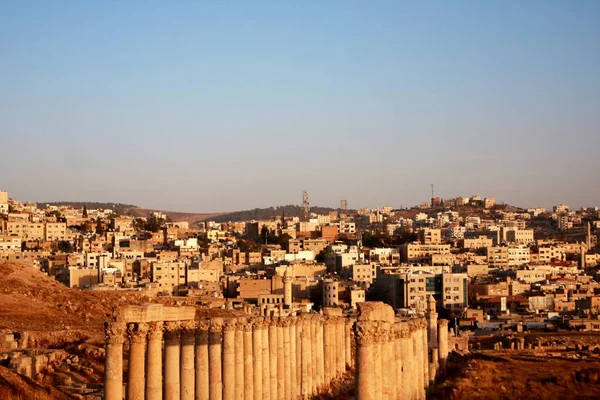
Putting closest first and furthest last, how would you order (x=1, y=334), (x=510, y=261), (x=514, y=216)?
1. (x=1, y=334)
2. (x=510, y=261)
3. (x=514, y=216)

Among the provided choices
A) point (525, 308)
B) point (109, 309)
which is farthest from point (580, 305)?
point (109, 309)

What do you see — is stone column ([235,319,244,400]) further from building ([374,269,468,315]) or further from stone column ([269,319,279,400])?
building ([374,269,468,315])

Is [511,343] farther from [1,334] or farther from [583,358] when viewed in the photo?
[1,334]

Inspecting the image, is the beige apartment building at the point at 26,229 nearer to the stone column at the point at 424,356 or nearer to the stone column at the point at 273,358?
the stone column at the point at 424,356

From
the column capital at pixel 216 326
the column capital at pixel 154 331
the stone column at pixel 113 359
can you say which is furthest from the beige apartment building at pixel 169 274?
the stone column at pixel 113 359

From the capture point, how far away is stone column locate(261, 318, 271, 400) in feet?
101

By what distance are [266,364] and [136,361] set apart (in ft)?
28.2

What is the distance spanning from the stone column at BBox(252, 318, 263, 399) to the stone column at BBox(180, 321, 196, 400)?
439cm

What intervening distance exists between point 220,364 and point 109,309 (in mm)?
31011

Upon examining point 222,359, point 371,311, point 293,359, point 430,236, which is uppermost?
point 430,236

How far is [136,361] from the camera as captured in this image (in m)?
23.5

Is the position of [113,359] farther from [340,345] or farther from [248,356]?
[340,345]

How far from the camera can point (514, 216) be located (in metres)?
196

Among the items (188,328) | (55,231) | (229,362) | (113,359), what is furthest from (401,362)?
(55,231)
